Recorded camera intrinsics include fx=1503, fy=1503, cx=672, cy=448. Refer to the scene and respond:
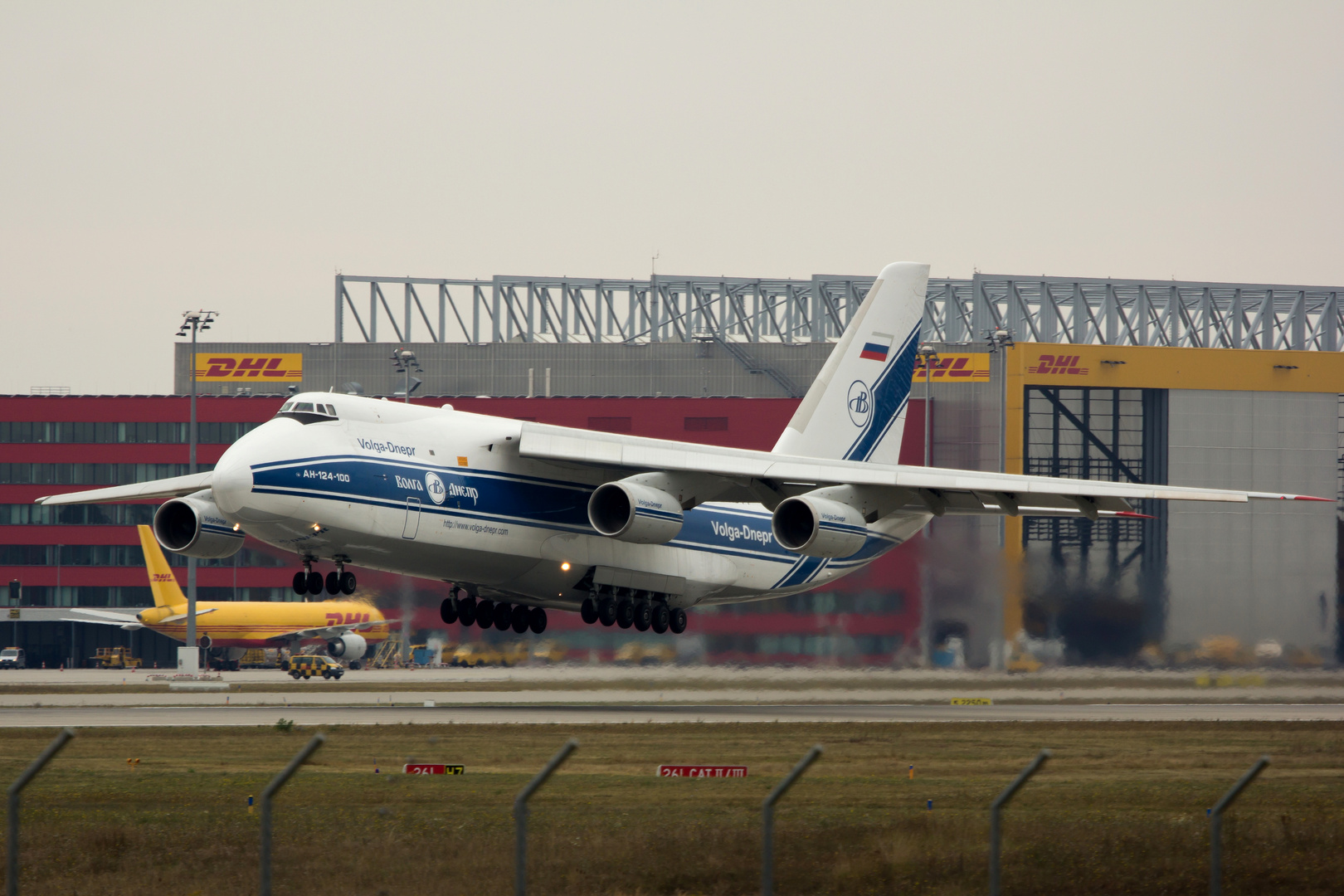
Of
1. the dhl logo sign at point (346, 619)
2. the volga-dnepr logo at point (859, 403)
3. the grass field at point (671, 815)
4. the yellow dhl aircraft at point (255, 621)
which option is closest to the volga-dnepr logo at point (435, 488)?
the grass field at point (671, 815)

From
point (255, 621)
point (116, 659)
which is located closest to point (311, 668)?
point (255, 621)

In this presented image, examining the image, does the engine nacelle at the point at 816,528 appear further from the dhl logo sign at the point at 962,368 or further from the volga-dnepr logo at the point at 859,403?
the dhl logo sign at the point at 962,368

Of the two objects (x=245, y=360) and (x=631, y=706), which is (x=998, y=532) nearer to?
(x=631, y=706)

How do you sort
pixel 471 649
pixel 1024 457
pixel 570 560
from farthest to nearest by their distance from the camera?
pixel 1024 457
pixel 471 649
pixel 570 560

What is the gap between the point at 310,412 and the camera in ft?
85.3

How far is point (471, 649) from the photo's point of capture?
44.4m

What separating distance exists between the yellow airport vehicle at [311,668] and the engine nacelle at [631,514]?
31000mm

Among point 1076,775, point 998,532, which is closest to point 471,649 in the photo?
point 998,532

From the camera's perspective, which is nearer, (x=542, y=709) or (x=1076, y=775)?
(x=1076, y=775)

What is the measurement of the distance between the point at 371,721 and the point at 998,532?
727 inches

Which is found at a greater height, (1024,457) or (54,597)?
(1024,457)

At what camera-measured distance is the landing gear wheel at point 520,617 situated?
32156 millimetres

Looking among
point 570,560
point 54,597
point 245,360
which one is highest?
point 245,360

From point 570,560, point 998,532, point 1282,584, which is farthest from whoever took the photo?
point 998,532
